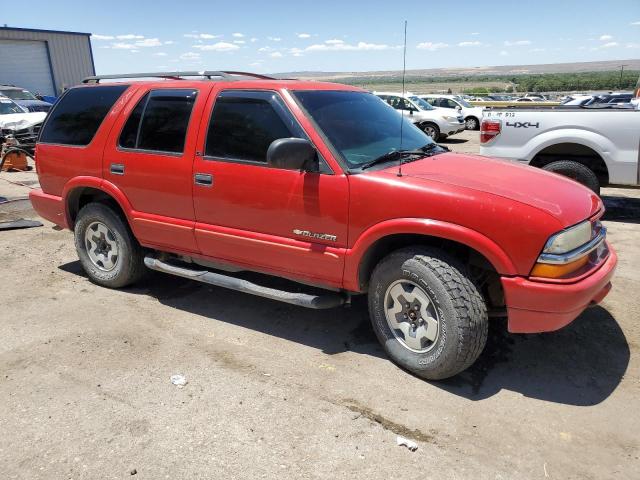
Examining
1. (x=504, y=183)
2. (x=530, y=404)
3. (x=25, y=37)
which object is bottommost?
(x=530, y=404)

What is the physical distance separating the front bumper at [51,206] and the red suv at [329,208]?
0.36 ft

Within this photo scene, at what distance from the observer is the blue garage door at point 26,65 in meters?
34.5

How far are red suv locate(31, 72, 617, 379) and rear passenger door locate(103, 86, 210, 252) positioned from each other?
0.04 ft

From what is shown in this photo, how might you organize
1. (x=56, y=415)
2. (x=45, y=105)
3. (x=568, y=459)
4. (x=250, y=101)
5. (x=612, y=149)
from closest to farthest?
1. (x=568, y=459)
2. (x=56, y=415)
3. (x=250, y=101)
4. (x=612, y=149)
5. (x=45, y=105)

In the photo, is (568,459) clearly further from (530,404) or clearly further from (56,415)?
(56,415)

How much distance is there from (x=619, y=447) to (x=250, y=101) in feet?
10.6

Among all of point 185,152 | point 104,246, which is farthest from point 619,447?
point 104,246

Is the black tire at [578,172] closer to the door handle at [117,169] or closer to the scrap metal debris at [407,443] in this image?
the scrap metal debris at [407,443]

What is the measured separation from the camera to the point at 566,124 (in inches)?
280

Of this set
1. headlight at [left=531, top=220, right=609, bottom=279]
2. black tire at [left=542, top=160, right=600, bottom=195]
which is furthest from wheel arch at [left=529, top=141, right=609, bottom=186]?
headlight at [left=531, top=220, right=609, bottom=279]

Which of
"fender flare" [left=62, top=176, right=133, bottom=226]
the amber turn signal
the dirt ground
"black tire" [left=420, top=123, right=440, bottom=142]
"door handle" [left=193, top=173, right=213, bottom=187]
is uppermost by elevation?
"door handle" [left=193, top=173, right=213, bottom=187]

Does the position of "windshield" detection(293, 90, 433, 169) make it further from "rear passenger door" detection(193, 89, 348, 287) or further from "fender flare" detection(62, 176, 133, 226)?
"fender flare" detection(62, 176, 133, 226)

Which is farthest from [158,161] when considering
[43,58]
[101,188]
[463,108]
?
[43,58]

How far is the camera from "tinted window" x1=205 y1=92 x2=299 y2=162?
3.82 meters
